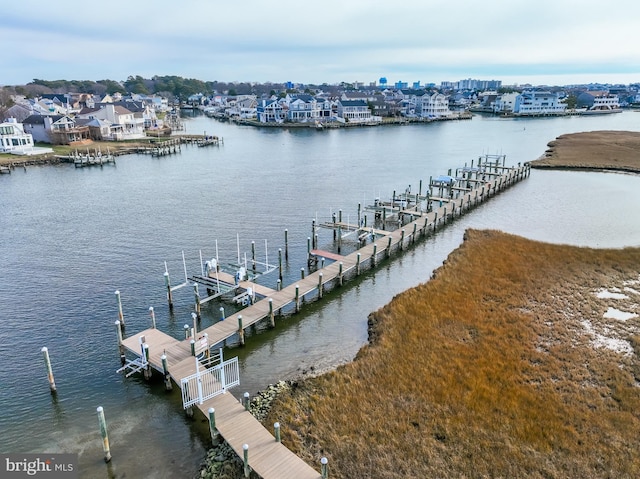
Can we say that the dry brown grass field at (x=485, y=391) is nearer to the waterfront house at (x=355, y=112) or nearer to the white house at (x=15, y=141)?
the white house at (x=15, y=141)

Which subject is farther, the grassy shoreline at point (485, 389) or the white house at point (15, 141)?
the white house at point (15, 141)

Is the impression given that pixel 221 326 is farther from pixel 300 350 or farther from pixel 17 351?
pixel 17 351

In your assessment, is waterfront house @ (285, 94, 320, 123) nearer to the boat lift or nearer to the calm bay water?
the calm bay water

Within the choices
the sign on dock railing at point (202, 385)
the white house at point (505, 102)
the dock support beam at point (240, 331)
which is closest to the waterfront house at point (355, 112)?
the white house at point (505, 102)

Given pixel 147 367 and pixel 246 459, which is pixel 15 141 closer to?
pixel 147 367

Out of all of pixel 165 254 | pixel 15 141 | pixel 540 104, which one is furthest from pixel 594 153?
pixel 540 104

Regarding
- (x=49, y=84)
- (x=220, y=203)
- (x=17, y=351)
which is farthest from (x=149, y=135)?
(x=49, y=84)
